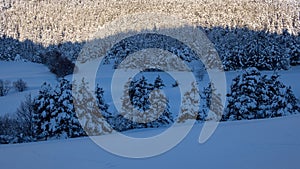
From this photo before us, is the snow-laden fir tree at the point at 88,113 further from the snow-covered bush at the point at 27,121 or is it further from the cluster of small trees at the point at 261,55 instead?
the cluster of small trees at the point at 261,55

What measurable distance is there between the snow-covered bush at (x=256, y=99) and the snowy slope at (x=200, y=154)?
27.4ft

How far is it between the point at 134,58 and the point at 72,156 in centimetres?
3875

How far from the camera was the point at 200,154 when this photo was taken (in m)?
5.68

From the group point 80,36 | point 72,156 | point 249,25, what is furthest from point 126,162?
point 80,36

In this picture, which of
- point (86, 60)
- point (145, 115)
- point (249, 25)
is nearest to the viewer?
point (145, 115)

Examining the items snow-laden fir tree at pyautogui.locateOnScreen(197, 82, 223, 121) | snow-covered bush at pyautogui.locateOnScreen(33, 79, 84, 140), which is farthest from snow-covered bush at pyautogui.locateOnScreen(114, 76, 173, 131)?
snow-covered bush at pyautogui.locateOnScreen(33, 79, 84, 140)

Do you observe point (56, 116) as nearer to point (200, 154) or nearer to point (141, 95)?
point (141, 95)

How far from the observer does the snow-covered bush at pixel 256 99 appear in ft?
50.8

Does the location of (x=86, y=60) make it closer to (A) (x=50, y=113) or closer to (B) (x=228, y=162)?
(A) (x=50, y=113)

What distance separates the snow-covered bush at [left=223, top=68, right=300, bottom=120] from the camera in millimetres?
15484

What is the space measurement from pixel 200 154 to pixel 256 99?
11.2m

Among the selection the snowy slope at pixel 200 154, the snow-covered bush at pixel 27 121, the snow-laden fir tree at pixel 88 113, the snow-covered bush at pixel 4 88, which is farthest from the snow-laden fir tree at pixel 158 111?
the snow-covered bush at pixel 4 88

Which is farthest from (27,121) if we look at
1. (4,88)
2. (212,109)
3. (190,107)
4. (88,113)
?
(4,88)

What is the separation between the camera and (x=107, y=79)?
37.4m
